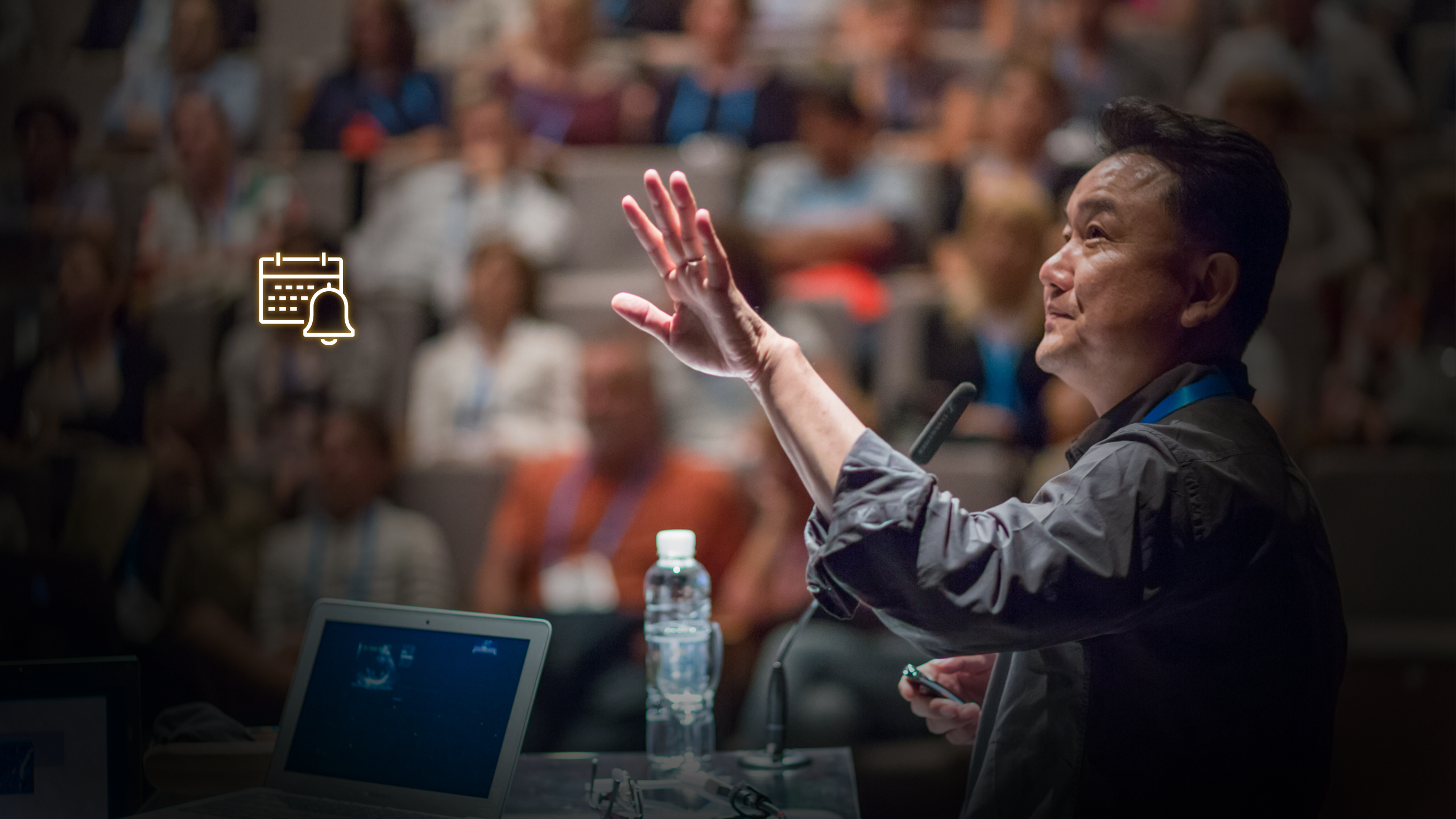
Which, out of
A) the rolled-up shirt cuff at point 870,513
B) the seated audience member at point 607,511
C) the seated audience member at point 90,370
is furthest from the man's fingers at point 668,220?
the seated audience member at point 90,370

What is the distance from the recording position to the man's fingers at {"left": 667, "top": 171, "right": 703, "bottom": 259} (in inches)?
44.0

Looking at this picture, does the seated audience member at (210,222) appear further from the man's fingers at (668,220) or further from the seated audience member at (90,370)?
the man's fingers at (668,220)

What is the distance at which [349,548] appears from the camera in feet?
9.84

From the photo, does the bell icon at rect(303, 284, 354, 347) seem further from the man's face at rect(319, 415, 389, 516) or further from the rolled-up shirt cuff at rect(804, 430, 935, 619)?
the rolled-up shirt cuff at rect(804, 430, 935, 619)

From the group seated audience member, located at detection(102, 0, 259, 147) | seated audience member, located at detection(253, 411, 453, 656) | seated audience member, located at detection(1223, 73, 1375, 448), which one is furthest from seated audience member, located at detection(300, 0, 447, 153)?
seated audience member, located at detection(1223, 73, 1375, 448)

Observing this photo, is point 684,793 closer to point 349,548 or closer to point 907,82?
point 349,548

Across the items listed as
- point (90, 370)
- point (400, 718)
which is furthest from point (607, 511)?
point (400, 718)

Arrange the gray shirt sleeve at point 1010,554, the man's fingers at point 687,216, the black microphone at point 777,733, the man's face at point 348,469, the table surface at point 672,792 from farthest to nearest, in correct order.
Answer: the man's face at point 348,469 → the black microphone at point 777,733 → the table surface at point 672,792 → the man's fingers at point 687,216 → the gray shirt sleeve at point 1010,554

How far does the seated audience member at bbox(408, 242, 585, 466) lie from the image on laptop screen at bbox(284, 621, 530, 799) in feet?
5.83

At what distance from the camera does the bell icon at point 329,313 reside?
1936 millimetres

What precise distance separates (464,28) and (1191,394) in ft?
10.4

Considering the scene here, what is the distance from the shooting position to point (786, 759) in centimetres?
157

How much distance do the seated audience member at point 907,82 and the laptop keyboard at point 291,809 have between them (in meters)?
2.66

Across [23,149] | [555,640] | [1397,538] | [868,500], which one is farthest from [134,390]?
[1397,538]
